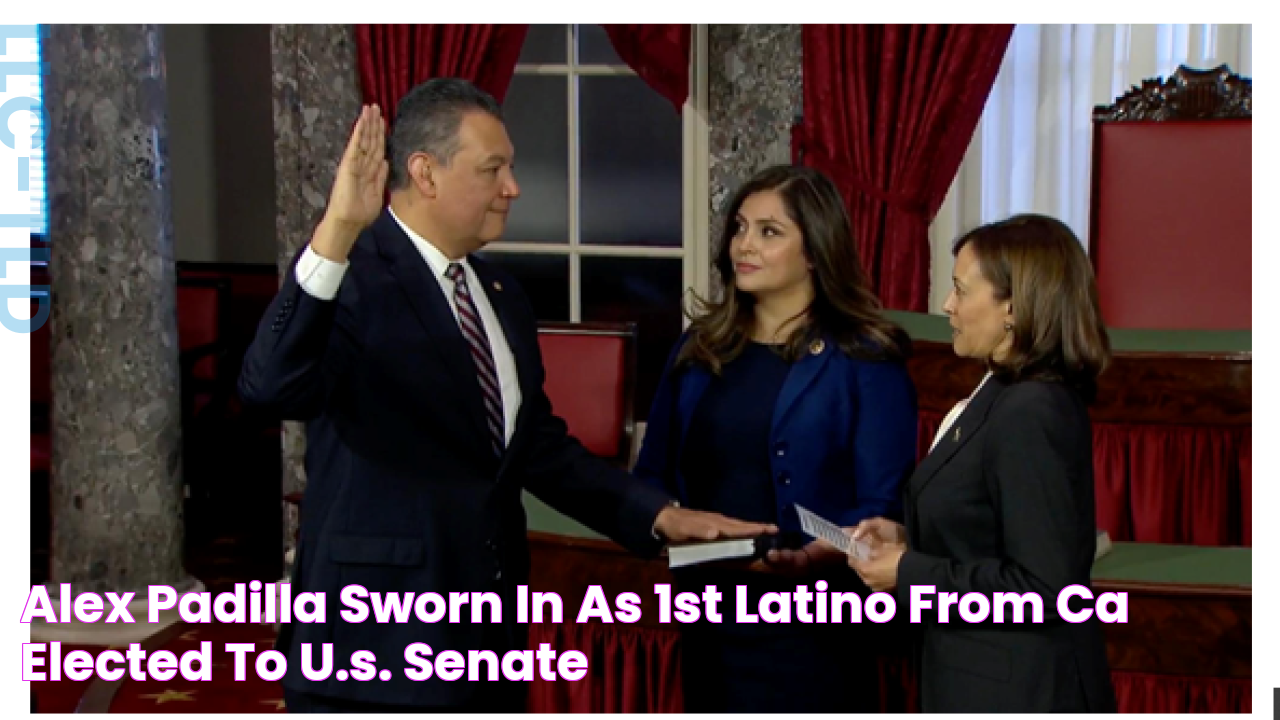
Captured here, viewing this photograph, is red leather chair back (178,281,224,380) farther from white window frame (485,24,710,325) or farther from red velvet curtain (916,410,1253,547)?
red velvet curtain (916,410,1253,547)

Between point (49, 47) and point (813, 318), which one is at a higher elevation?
point (49, 47)

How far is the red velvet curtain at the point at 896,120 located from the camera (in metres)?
4.50

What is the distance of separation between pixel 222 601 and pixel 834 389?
11.2 feet

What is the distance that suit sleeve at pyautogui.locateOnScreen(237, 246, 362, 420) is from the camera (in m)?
1.93

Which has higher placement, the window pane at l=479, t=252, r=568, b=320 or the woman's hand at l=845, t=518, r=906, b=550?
the window pane at l=479, t=252, r=568, b=320

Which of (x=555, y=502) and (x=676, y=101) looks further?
(x=676, y=101)

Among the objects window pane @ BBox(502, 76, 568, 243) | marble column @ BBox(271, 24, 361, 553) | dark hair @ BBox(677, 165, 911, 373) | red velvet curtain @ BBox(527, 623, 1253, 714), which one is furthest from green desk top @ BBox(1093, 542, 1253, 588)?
window pane @ BBox(502, 76, 568, 243)

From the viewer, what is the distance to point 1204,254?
459 centimetres

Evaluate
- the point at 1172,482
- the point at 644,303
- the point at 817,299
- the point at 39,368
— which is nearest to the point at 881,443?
the point at 817,299

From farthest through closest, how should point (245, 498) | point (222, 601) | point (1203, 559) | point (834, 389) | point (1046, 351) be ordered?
point (245, 498) → point (222, 601) → point (1203, 559) → point (834, 389) → point (1046, 351)

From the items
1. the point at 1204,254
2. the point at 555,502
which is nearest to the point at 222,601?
the point at 555,502

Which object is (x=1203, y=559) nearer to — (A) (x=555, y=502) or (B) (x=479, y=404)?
(A) (x=555, y=502)

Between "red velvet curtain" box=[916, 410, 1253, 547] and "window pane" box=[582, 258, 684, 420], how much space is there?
2375 mm

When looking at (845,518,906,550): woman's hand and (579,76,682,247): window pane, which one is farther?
(579,76,682,247): window pane
